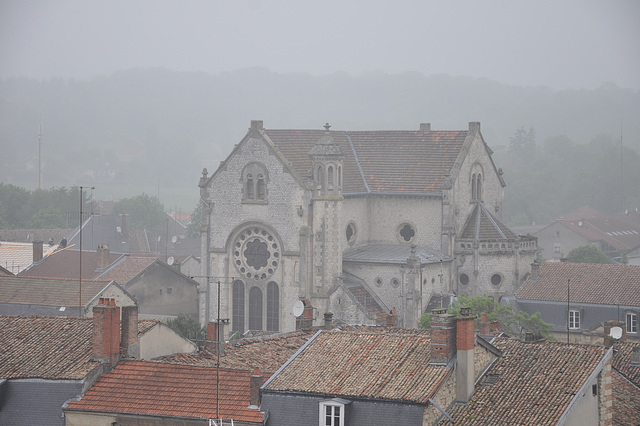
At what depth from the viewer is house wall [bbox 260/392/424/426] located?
36406 mm

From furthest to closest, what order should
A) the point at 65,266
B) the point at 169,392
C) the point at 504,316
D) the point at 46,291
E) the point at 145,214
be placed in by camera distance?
the point at 145,214 → the point at 65,266 → the point at 46,291 → the point at 504,316 → the point at 169,392

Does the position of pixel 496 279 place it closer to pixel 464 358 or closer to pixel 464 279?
pixel 464 279

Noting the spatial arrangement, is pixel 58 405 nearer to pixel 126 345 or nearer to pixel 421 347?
pixel 126 345

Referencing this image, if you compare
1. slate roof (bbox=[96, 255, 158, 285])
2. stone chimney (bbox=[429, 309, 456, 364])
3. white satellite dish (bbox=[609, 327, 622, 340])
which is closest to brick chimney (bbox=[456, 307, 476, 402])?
stone chimney (bbox=[429, 309, 456, 364])

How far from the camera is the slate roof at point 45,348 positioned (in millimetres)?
41812

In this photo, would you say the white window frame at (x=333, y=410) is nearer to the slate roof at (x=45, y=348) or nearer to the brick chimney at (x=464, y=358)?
the brick chimney at (x=464, y=358)

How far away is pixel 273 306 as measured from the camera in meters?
79.9

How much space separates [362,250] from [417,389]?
44820 mm

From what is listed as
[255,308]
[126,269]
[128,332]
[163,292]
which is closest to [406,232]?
[255,308]

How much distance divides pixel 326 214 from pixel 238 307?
7.82 m

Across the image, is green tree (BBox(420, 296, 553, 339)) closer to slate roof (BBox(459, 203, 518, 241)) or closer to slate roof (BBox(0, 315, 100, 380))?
slate roof (BBox(459, 203, 518, 241))

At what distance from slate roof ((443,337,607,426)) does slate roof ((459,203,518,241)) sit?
40.3 metres

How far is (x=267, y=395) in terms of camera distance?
126 feet

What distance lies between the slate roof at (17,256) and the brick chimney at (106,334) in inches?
1984
